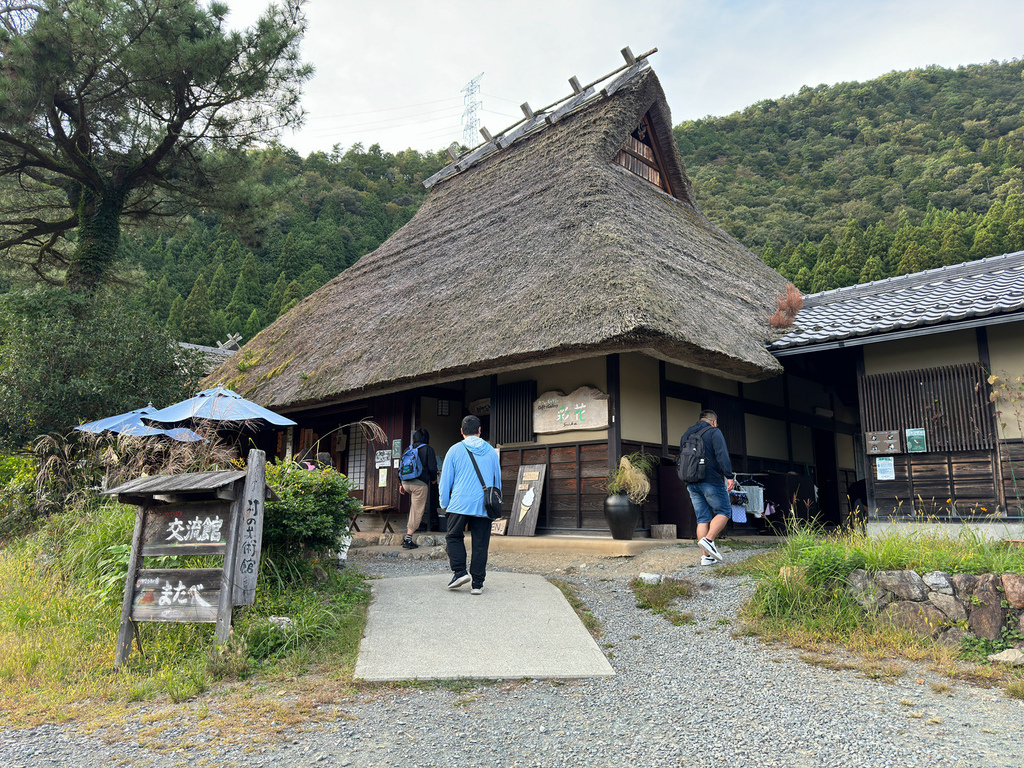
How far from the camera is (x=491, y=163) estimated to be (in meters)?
13.5

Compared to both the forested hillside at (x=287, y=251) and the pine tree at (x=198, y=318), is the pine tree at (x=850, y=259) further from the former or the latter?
the pine tree at (x=198, y=318)

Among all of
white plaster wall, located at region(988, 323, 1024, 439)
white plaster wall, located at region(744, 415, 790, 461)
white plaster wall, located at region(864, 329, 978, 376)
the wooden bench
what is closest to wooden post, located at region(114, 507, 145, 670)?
the wooden bench

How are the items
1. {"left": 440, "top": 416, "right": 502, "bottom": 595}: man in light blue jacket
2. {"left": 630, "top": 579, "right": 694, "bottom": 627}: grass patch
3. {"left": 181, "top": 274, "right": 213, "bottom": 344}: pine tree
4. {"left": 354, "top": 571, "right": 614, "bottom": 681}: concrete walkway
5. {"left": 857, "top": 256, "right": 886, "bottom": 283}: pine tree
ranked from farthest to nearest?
{"left": 181, "top": 274, "right": 213, "bottom": 344}: pine tree, {"left": 857, "top": 256, "right": 886, "bottom": 283}: pine tree, {"left": 440, "top": 416, "right": 502, "bottom": 595}: man in light blue jacket, {"left": 630, "top": 579, "right": 694, "bottom": 627}: grass patch, {"left": 354, "top": 571, "right": 614, "bottom": 681}: concrete walkway

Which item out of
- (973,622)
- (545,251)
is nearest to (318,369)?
(545,251)

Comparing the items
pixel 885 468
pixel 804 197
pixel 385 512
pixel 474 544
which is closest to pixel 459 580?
pixel 474 544

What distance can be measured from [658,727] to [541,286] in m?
5.73

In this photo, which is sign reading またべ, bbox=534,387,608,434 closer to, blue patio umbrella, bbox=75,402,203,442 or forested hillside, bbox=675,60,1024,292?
blue patio umbrella, bbox=75,402,203,442

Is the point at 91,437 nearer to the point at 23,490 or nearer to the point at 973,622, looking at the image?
the point at 23,490

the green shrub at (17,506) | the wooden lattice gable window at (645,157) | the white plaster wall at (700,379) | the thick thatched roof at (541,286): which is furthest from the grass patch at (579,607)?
the wooden lattice gable window at (645,157)

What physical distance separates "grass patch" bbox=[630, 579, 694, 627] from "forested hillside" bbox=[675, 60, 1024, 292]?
1942 centimetres

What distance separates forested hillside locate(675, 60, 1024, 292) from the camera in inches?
877

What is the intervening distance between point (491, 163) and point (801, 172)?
921 inches

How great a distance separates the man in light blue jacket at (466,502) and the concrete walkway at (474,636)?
0.17 m

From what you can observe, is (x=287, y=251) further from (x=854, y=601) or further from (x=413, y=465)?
(x=854, y=601)
